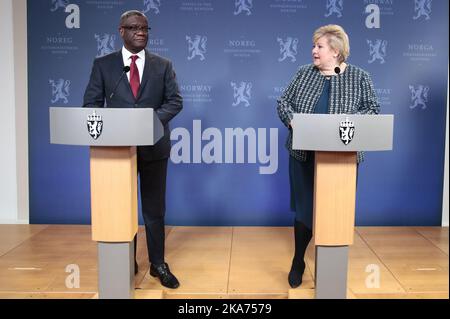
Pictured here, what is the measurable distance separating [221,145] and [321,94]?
5.18 ft

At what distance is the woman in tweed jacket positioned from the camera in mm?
2584

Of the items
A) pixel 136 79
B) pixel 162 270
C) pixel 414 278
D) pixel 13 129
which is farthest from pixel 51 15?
pixel 414 278

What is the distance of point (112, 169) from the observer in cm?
232

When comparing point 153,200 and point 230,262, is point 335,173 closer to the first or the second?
point 153,200

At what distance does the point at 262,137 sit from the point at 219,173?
48 centimetres

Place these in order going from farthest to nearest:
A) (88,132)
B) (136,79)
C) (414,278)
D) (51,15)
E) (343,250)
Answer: (51,15)
(414,278)
(136,79)
(343,250)
(88,132)

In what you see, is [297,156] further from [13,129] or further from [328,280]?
[13,129]

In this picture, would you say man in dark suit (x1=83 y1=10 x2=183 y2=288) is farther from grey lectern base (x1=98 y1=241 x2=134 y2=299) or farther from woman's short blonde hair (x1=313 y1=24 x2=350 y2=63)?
woman's short blonde hair (x1=313 y1=24 x2=350 y2=63)

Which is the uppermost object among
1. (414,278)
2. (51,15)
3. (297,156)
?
(51,15)

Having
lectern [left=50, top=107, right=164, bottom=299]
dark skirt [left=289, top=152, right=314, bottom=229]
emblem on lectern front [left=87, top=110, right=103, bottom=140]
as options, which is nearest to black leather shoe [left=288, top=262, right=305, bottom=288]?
dark skirt [left=289, top=152, right=314, bottom=229]

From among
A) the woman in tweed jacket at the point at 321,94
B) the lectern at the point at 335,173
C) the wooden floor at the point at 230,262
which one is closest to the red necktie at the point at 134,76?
A: the woman in tweed jacket at the point at 321,94

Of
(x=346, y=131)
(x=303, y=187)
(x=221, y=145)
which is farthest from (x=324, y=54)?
(x=221, y=145)

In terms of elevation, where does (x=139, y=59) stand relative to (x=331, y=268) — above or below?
above

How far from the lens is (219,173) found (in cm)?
413
